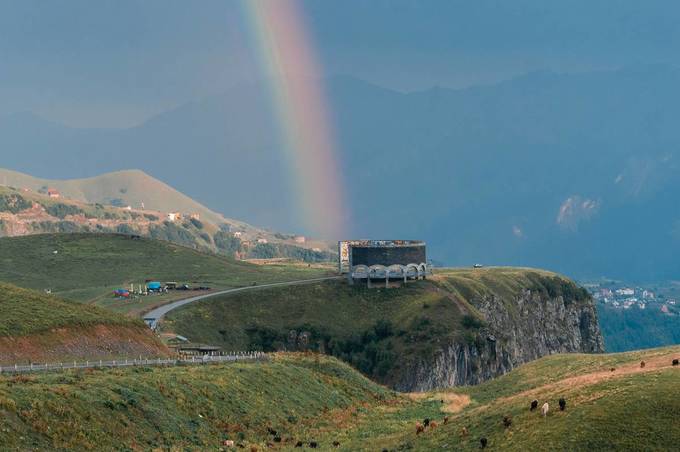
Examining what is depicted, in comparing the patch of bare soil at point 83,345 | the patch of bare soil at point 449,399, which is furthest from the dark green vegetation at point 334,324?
the patch of bare soil at point 449,399

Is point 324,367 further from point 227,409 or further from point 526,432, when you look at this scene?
point 526,432

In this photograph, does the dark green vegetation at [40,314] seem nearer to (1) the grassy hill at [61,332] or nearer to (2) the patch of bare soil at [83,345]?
(1) the grassy hill at [61,332]

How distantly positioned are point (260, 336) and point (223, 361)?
78.9 metres

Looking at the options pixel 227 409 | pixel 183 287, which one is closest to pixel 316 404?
pixel 227 409

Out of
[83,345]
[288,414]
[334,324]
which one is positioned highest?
[334,324]

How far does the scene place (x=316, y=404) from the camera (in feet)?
292

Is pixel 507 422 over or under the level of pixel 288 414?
under

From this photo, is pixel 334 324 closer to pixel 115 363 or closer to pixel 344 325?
pixel 344 325

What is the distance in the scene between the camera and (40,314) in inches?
3851

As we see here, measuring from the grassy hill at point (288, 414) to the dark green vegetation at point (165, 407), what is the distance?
0.09 metres

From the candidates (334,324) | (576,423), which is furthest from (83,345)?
(334,324)

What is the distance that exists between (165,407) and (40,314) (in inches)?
1314

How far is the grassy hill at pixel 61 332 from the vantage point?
8888 centimetres

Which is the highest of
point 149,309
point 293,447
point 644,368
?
point 149,309
